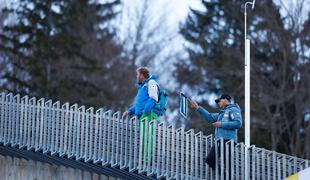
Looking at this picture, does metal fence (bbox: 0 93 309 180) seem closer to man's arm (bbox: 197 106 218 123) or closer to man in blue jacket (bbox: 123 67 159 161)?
man in blue jacket (bbox: 123 67 159 161)

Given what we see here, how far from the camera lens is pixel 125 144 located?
39.3ft

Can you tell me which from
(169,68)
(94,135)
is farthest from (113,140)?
(169,68)

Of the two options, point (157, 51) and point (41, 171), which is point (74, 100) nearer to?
point (157, 51)

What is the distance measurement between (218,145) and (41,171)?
5017 mm

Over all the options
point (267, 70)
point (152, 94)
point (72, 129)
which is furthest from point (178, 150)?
point (267, 70)

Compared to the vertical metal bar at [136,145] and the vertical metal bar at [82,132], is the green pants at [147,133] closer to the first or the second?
the vertical metal bar at [136,145]

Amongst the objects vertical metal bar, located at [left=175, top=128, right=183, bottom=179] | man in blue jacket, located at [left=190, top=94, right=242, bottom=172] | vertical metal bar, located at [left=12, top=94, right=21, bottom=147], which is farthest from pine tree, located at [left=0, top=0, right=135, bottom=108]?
man in blue jacket, located at [left=190, top=94, right=242, bottom=172]

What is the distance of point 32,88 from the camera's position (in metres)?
34.3

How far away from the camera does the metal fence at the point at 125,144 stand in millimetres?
10352

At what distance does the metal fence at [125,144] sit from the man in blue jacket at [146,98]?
0.12 metres

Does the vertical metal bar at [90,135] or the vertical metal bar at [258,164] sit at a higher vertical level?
the vertical metal bar at [90,135]

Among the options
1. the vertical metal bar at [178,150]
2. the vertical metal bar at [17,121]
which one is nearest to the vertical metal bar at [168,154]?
the vertical metal bar at [178,150]

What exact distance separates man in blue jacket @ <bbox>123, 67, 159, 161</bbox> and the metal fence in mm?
121

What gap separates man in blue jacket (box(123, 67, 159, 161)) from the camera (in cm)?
1129
